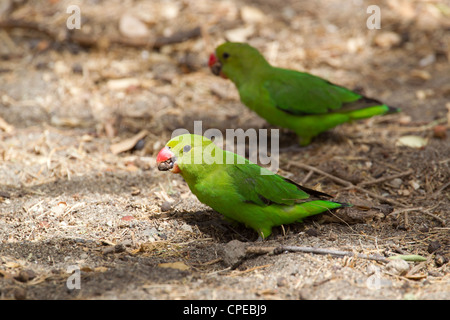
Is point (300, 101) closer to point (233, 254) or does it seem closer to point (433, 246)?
point (433, 246)

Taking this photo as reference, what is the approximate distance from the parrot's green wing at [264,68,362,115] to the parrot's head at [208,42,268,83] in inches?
11.1

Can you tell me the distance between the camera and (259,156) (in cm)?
488

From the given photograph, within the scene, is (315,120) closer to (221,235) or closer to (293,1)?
(221,235)

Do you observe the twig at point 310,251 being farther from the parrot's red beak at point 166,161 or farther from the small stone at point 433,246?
the parrot's red beak at point 166,161

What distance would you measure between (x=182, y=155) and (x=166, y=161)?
12 centimetres

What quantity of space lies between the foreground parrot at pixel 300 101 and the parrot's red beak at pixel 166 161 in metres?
1.92

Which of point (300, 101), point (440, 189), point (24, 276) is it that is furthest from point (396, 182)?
point (24, 276)

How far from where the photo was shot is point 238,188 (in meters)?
3.48

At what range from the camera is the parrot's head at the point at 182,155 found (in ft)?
11.2

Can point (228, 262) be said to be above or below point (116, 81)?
below

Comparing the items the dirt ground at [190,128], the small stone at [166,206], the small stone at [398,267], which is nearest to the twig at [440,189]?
the dirt ground at [190,128]

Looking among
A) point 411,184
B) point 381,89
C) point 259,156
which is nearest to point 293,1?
point 381,89
